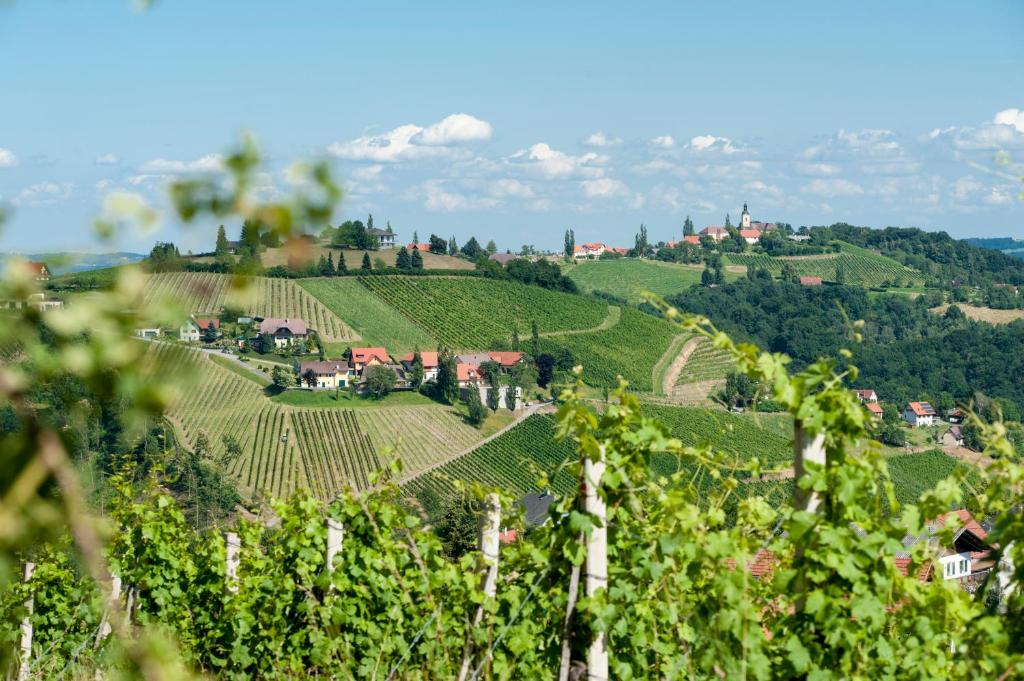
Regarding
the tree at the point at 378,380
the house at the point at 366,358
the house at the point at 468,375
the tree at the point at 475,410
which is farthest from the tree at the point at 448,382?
the house at the point at 366,358

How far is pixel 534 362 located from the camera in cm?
7156

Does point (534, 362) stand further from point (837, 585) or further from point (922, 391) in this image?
point (837, 585)

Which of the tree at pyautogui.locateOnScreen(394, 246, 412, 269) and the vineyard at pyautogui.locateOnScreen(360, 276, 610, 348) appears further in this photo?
the tree at pyautogui.locateOnScreen(394, 246, 412, 269)

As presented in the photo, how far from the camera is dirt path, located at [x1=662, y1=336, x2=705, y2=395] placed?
72.3 m

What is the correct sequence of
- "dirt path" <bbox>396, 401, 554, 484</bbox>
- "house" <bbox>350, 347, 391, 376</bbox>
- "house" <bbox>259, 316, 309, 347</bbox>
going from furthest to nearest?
"house" <bbox>259, 316, 309, 347</bbox>
"house" <bbox>350, 347, 391, 376</bbox>
"dirt path" <bbox>396, 401, 554, 484</bbox>

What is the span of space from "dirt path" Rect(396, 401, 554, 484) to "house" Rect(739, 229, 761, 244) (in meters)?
93.2

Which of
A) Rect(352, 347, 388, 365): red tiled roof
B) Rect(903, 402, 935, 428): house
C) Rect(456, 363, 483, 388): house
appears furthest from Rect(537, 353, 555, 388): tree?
Rect(903, 402, 935, 428): house

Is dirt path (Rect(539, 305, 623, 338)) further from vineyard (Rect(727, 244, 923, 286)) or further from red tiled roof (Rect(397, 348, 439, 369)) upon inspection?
vineyard (Rect(727, 244, 923, 286))

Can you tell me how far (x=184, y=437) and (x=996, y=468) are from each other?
172 ft

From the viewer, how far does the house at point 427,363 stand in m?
68.1

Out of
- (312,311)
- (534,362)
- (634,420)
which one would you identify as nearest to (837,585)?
(634,420)

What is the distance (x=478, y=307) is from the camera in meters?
82.7

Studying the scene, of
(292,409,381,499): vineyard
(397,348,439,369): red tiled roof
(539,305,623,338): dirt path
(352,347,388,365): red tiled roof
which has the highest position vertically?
(539,305,623,338): dirt path

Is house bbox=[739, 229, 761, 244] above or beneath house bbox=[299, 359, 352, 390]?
above
